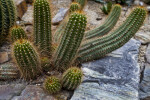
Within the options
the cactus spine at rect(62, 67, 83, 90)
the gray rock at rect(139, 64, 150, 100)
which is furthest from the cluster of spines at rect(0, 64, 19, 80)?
the gray rock at rect(139, 64, 150, 100)

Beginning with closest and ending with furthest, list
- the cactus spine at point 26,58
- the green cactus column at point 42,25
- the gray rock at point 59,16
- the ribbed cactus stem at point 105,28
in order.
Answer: the cactus spine at point 26,58 < the green cactus column at point 42,25 < the ribbed cactus stem at point 105,28 < the gray rock at point 59,16

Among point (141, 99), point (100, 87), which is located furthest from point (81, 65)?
point (141, 99)

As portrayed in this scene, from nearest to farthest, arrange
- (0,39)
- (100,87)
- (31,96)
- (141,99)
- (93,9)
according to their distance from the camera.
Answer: (31,96) < (100,87) < (141,99) < (0,39) < (93,9)

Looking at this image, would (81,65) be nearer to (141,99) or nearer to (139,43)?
(141,99)

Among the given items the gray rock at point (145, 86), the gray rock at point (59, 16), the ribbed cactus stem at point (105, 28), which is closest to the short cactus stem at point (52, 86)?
the ribbed cactus stem at point (105, 28)

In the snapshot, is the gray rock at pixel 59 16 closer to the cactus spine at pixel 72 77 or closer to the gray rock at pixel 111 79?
the gray rock at pixel 111 79

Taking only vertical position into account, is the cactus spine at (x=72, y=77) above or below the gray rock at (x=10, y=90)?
above
